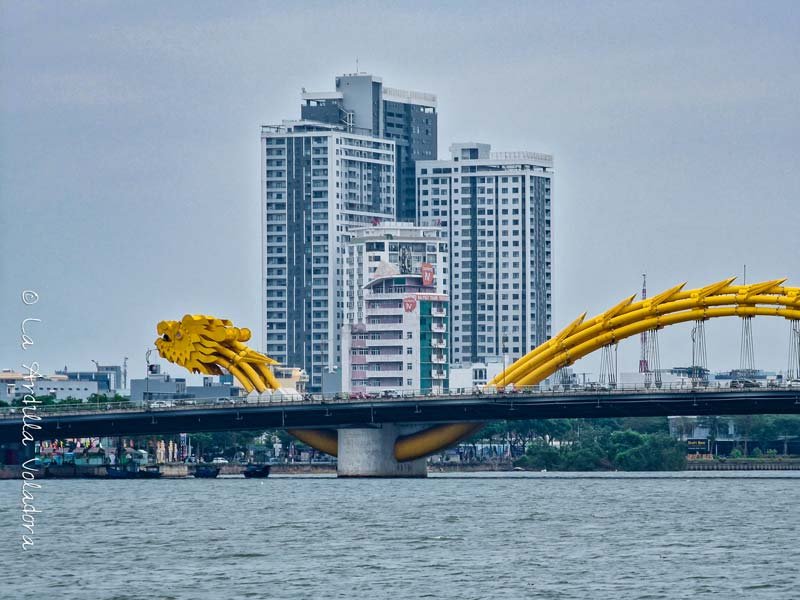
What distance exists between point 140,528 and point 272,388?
69.6m

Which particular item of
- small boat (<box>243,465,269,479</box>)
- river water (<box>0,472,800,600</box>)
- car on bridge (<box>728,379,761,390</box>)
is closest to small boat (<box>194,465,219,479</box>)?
small boat (<box>243,465,269,479</box>)

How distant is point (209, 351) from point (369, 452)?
1674cm

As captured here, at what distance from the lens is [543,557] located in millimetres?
77188

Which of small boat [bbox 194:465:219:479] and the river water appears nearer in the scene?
the river water

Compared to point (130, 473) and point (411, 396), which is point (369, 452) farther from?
point (130, 473)

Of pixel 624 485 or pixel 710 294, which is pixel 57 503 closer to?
pixel 624 485

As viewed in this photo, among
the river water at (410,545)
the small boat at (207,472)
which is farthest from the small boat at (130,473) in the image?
the river water at (410,545)

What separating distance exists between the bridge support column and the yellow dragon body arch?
105cm

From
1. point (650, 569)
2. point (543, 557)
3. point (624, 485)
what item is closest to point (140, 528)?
point (543, 557)

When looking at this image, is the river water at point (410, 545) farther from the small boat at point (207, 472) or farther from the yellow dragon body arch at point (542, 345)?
the small boat at point (207, 472)

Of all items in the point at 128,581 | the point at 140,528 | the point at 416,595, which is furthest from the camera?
the point at 140,528

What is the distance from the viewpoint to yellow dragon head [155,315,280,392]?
16362 centimetres

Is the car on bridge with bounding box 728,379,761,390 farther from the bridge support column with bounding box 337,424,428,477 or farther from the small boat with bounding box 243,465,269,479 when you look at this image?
the small boat with bounding box 243,465,269,479

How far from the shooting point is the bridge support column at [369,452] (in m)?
157
